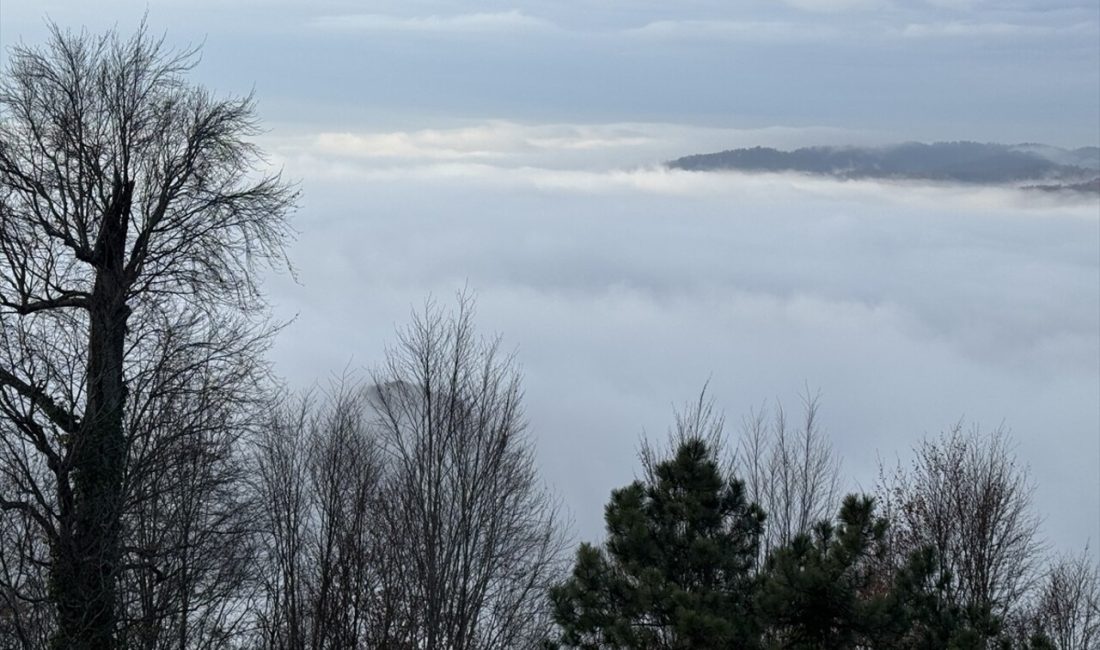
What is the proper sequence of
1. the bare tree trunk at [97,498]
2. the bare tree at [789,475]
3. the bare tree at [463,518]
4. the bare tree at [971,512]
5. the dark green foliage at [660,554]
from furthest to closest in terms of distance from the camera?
the bare tree at [789,475] → the bare tree at [971,512] → the bare tree at [463,518] → the bare tree trunk at [97,498] → the dark green foliage at [660,554]

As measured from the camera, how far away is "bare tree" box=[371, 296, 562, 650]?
22328 mm

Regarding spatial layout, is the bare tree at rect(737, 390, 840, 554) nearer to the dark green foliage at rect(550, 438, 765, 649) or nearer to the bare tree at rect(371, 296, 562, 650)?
the bare tree at rect(371, 296, 562, 650)

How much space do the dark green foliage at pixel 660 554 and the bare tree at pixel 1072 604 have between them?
57.8ft

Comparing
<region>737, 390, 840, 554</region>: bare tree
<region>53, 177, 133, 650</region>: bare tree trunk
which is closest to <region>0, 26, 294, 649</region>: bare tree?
<region>53, 177, 133, 650</region>: bare tree trunk

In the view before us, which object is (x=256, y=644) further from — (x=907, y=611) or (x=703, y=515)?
(x=907, y=611)

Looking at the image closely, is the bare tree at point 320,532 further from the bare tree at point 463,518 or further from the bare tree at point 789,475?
the bare tree at point 789,475

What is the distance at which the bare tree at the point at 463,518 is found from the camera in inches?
879

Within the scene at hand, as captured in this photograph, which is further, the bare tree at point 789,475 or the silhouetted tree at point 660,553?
the bare tree at point 789,475

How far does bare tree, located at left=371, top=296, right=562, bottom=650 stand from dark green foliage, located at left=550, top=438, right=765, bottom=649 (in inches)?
250

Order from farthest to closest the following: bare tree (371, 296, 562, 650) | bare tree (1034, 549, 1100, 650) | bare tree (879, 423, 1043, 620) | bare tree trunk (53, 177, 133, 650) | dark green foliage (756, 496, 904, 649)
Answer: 1. bare tree (1034, 549, 1100, 650)
2. bare tree (879, 423, 1043, 620)
3. bare tree (371, 296, 562, 650)
4. bare tree trunk (53, 177, 133, 650)
5. dark green foliage (756, 496, 904, 649)

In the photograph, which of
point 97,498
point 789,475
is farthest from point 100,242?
point 789,475

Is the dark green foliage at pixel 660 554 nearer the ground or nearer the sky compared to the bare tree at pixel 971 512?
nearer the ground

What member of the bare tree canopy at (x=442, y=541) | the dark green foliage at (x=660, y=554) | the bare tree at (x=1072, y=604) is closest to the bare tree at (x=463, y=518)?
the bare tree canopy at (x=442, y=541)

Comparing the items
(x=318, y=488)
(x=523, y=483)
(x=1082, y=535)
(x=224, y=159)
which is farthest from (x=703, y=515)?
(x=1082, y=535)
